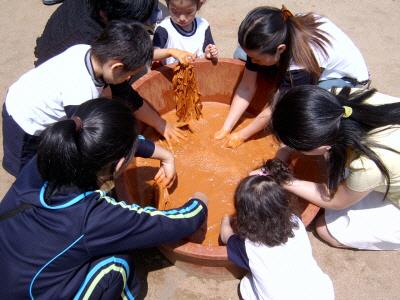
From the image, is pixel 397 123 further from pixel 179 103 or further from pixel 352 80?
pixel 179 103

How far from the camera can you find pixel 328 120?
5.31 feet

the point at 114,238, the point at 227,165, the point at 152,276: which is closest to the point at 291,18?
the point at 227,165

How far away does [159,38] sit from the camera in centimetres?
279

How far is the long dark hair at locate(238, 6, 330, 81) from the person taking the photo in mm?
2002

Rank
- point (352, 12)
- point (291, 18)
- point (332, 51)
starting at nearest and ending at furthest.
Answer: point (291, 18) < point (332, 51) < point (352, 12)

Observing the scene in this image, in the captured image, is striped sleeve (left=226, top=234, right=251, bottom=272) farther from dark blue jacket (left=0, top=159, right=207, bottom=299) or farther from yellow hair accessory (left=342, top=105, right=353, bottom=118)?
yellow hair accessory (left=342, top=105, right=353, bottom=118)

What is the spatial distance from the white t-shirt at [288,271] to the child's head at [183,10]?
1533 millimetres

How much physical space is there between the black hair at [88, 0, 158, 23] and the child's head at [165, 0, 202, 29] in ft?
1.20

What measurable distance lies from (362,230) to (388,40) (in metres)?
2.30

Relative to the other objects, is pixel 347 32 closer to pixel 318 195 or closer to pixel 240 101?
pixel 240 101

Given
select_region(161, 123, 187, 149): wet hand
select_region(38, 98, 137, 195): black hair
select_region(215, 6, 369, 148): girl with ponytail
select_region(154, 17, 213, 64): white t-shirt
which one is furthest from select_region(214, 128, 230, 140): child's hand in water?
select_region(38, 98, 137, 195): black hair

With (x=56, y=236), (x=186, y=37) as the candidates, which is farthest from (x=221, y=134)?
(x=56, y=236)

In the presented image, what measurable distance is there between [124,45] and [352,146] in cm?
109

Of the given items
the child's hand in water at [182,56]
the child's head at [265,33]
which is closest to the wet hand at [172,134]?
the child's hand in water at [182,56]
